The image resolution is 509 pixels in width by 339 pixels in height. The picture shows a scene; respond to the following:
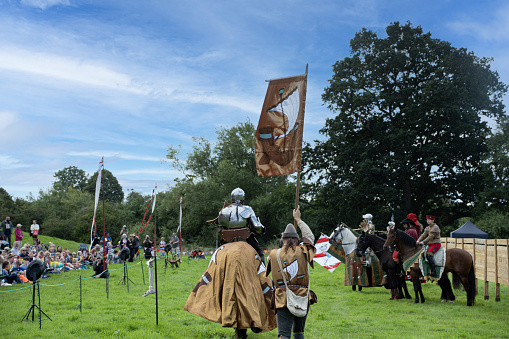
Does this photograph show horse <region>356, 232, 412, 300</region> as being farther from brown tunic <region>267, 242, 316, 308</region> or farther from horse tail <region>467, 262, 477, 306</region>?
brown tunic <region>267, 242, 316, 308</region>

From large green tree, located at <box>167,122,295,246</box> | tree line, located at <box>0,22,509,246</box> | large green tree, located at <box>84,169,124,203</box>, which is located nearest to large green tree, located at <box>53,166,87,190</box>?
large green tree, located at <box>84,169,124,203</box>

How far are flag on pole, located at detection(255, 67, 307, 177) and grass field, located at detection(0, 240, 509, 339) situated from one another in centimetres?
305

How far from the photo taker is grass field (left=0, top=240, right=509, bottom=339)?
8180mm

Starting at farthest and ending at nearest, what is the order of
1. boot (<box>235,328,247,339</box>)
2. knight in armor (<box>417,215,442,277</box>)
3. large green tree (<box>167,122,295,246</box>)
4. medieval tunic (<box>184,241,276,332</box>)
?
large green tree (<box>167,122,295,246</box>) < knight in armor (<box>417,215,442,277</box>) < boot (<box>235,328,247,339</box>) < medieval tunic (<box>184,241,276,332</box>)

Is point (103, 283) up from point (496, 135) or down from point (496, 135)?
down

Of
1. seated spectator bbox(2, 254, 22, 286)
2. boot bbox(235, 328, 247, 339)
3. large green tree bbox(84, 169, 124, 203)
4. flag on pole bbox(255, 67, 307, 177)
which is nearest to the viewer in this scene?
boot bbox(235, 328, 247, 339)

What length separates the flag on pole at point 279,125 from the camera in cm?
740

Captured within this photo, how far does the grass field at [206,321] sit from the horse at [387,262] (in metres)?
0.46

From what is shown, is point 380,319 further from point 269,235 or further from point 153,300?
point 269,235

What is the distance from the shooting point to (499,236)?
28.6 metres

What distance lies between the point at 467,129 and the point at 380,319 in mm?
21684

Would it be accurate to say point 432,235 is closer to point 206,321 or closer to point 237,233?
point 206,321

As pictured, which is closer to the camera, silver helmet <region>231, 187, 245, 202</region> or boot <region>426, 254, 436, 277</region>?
silver helmet <region>231, 187, 245, 202</region>

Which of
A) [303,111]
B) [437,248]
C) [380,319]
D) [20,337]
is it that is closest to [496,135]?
[437,248]
